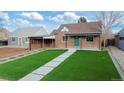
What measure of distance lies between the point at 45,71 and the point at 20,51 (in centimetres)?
79

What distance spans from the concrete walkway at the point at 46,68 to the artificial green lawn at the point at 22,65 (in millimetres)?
106

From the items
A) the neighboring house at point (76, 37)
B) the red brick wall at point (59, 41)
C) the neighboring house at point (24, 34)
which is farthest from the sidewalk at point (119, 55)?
the neighboring house at point (24, 34)

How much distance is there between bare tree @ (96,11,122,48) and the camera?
6.01 metres

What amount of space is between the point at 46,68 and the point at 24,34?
1014 millimetres

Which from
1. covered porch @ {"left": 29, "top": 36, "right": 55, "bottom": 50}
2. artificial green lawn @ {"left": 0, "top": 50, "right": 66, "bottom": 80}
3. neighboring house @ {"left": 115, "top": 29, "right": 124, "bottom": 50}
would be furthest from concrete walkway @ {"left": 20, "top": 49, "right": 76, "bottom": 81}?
neighboring house @ {"left": 115, "top": 29, "right": 124, "bottom": 50}

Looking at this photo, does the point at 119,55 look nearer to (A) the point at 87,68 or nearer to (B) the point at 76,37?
(A) the point at 87,68

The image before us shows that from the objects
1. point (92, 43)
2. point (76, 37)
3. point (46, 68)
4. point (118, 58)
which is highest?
point (76, 37)

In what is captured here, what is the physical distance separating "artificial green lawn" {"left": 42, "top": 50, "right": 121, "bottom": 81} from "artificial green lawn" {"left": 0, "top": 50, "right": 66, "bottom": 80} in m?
0.41

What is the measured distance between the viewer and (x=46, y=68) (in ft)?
22.6

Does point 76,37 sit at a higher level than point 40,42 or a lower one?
higher

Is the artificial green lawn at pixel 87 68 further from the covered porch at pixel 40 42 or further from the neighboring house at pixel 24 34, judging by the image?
the neighboring house at pixel 24 34

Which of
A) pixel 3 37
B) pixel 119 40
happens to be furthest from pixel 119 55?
pixel 3 37
